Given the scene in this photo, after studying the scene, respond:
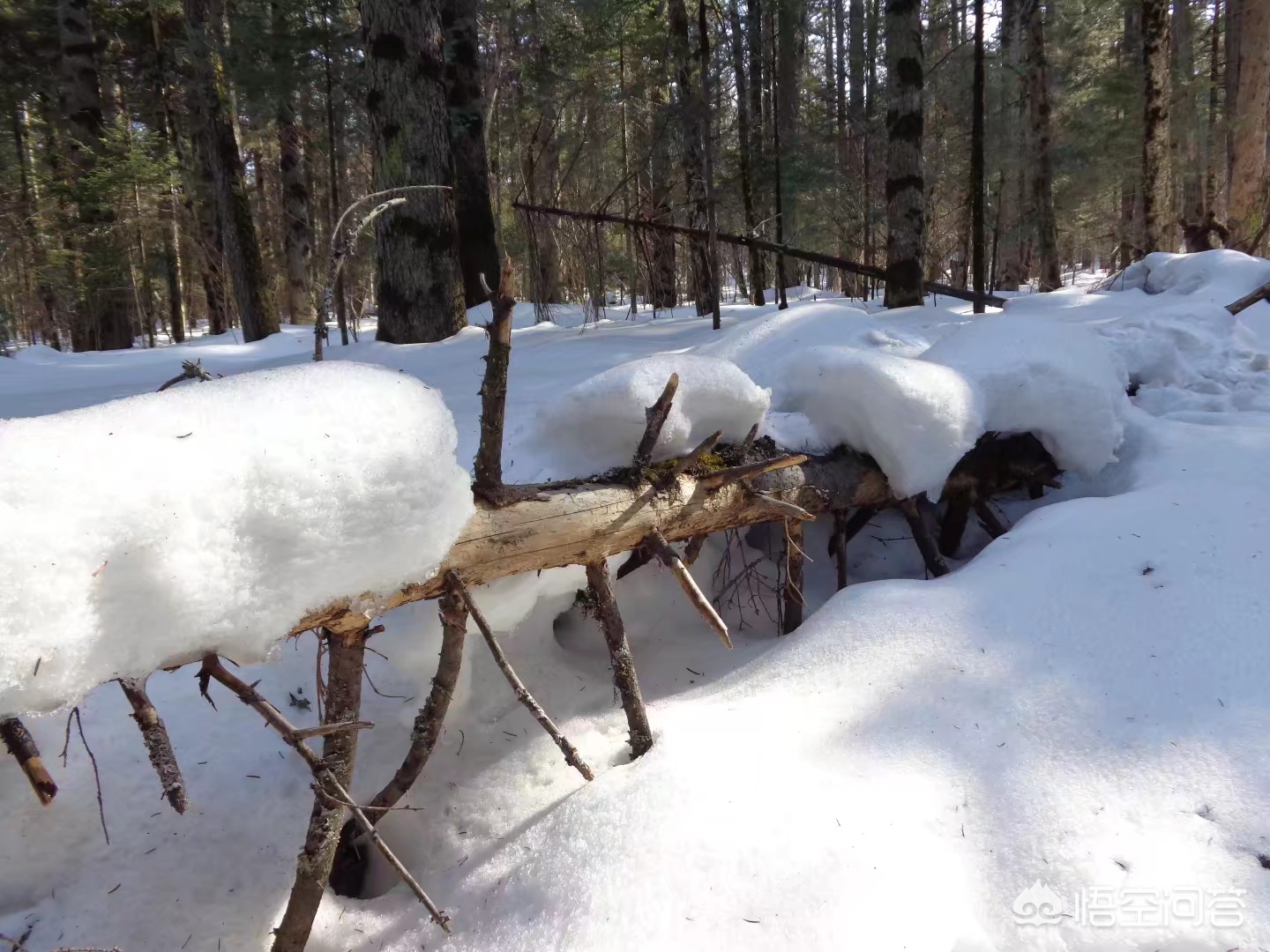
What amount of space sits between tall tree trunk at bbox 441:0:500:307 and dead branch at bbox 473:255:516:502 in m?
5.19

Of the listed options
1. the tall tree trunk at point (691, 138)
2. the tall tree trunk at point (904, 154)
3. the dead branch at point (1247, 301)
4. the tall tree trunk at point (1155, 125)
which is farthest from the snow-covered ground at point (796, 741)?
the tall tree trunk at point (1155, 125)

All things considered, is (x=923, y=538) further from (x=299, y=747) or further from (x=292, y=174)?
(x=292, y=174)

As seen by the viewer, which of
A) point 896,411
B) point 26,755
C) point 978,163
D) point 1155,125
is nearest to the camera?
point 26,755

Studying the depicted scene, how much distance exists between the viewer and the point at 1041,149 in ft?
36.6

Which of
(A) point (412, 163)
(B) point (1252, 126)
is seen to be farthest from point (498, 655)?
(B) point (1252, 126)

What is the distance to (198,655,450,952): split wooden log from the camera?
4.02ft

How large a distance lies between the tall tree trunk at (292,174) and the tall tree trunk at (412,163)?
12.9 feet

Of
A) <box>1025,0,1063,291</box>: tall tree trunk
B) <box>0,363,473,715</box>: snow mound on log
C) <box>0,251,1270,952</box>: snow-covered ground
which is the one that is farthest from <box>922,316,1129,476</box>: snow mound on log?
<box>1025,0,1063,291</box>: tall tree trunk

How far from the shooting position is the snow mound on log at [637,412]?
6.72ft

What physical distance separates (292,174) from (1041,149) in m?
13.0

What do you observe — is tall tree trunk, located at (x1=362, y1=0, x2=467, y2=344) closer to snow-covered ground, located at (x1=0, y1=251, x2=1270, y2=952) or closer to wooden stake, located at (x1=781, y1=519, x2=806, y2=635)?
snow-covered ground, located at (x1=0, y1=251, x2=1270, y2=952)

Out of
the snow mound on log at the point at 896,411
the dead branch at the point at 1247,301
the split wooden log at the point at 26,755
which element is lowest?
the split wooden log at the point at 26,755

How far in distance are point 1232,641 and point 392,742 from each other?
2.27 m

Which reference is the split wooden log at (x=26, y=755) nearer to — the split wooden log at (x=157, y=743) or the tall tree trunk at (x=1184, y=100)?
the split wooden log at (x=157, y=743)
